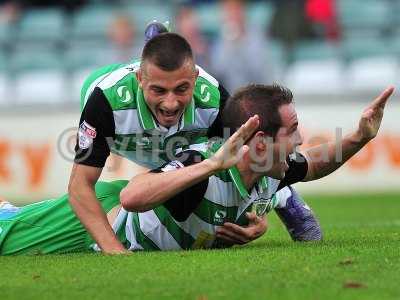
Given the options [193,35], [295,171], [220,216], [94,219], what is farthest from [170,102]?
[193,35]

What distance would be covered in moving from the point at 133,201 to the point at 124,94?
998mm

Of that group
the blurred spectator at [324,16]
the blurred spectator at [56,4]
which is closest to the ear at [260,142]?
the blurred spectator at [324,16]

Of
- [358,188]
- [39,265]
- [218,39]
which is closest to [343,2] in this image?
[218,39]

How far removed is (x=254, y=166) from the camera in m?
7.20

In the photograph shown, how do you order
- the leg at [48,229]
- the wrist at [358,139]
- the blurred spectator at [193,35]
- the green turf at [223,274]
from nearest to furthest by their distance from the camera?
the green turf at [223,274] < the wrist at [358,139] < the leg at [48,229] < the blurred spectator at [193,35]

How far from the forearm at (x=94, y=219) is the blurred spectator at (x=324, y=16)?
1108 cm

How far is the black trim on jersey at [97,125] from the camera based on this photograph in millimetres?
7316

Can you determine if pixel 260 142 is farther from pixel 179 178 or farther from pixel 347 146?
pixel 347 146

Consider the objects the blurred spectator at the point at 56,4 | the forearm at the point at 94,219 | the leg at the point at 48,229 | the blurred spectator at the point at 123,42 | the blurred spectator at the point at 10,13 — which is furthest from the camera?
the blurred spectator at the point at 56,4

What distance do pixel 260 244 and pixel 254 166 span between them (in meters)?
1.15

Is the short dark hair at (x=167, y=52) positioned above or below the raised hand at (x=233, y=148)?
above

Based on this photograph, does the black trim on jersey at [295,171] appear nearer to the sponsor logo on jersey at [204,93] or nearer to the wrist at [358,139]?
the wrist at [358,139]

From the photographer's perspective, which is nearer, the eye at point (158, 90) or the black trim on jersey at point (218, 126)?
the eye at point (158, 90)

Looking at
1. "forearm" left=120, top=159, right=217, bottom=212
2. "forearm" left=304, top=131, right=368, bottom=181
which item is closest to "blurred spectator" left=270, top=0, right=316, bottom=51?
"forearm" left=304, top=131, right=368, bottom=181
